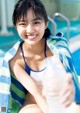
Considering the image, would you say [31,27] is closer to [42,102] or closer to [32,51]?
[32,51]

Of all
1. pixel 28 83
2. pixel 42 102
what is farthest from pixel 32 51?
pixel 42 102

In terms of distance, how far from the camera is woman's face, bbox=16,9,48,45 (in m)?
1.61

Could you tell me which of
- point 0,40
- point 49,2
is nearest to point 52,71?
point 0,40

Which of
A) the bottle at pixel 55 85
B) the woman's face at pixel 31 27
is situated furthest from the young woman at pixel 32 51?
→ the bottle at pixel 55 85

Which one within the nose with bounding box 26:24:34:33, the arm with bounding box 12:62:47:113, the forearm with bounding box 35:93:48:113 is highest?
the nose with bounding box 26:24:34:33

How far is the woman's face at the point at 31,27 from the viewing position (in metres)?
1.61

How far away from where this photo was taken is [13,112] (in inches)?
72.9

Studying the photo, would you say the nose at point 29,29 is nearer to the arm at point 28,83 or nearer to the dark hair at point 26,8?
the dark hair at point 26,8

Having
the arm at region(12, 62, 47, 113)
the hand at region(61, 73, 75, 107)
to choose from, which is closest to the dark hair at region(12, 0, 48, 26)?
the arm at region(12, 62, 47, 113)

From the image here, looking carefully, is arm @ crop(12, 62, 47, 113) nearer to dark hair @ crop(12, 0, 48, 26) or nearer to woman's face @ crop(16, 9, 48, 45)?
woman's face @ crop(16, 9, 48, 45)

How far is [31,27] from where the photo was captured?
1612 mm

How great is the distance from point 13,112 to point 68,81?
99cm

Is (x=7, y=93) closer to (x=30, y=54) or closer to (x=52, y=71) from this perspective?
(x=30, y=54)

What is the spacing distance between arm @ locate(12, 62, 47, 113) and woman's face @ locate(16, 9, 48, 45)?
21 cm
